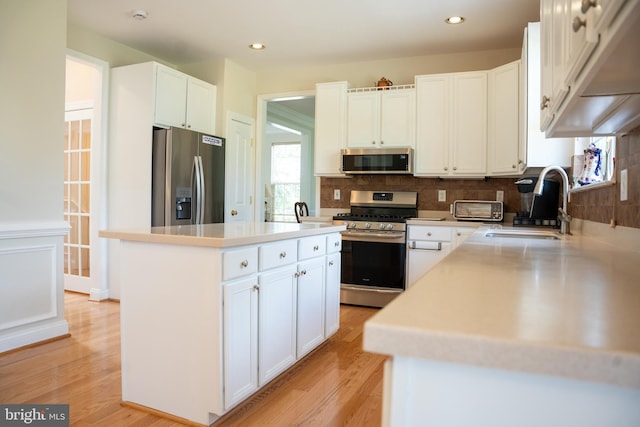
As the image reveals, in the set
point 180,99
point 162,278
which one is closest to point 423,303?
point 162,278

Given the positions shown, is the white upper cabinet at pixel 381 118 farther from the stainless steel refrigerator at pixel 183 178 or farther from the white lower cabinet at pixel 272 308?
the white lower cabinet at pixel 272 308

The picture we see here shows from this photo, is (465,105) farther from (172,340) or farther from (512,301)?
(512,301)

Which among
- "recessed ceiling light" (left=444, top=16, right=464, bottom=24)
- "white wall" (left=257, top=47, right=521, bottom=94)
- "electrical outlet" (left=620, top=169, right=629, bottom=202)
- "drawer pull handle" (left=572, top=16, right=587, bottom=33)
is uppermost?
"recessed ceiling light" (left=444, top=16, right=464, bottom=24)

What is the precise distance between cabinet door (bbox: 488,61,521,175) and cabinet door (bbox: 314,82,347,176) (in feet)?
4.62

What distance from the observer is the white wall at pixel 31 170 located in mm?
2717

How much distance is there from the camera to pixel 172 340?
6.17ft

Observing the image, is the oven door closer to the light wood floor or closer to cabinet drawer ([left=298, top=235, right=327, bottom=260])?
the light wood floor

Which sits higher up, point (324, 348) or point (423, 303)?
point (423, 303)

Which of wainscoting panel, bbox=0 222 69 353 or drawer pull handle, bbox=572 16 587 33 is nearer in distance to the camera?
drawer pull handle, bbox=572 16 587 33

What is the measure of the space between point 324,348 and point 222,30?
2.87 meters

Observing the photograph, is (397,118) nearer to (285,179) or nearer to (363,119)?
(363,119)

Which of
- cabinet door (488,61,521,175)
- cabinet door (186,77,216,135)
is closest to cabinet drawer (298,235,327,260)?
cabinet door (488,61,521,175)

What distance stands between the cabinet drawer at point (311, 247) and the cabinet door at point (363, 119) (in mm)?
1853

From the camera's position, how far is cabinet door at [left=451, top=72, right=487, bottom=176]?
3953 mm
